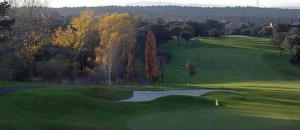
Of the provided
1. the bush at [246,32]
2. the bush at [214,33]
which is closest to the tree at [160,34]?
the bush at [214,33]

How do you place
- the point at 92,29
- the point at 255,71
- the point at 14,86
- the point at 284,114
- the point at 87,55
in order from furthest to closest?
the point at 255,71, the point at 87,55, the point at 92,29, the point at 14,86, the point at 284,114

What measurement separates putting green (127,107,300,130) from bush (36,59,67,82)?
32638 millimetres

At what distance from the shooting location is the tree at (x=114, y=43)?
215 ft

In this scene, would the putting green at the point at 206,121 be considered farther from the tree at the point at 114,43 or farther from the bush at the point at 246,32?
the bush at the point at 246,32

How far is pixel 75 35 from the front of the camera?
67.6 metres

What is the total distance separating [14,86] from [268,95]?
82.9ft

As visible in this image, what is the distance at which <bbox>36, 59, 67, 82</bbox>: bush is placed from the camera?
206 feet

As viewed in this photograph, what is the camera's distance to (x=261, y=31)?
163 m

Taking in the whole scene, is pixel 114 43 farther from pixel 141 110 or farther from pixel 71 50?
pixel 141 110

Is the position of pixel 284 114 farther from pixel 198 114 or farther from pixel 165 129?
pixel 165 129

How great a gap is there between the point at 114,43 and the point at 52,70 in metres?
9.32

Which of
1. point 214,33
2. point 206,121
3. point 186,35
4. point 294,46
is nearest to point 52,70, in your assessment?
point 206,121

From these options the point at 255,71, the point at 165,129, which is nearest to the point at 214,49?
the point at 255,71

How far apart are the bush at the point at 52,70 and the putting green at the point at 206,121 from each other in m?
32.6
